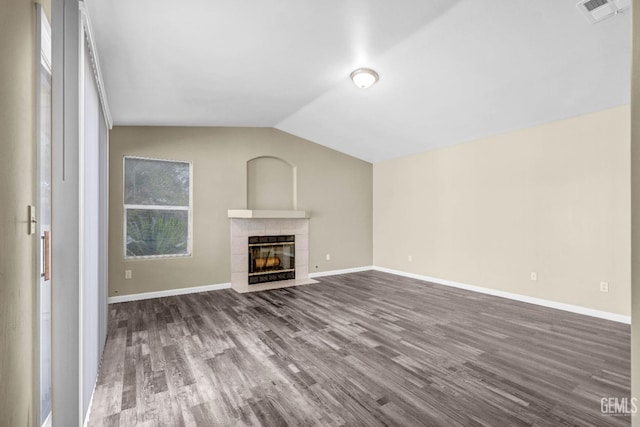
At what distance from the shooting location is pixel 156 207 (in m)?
4.78

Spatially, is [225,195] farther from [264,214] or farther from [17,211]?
[17,211]

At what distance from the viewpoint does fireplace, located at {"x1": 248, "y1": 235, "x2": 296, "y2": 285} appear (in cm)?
550

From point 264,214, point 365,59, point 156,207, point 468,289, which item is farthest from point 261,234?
point 468,289

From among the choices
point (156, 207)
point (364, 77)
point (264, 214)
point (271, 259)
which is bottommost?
point (271, 259)

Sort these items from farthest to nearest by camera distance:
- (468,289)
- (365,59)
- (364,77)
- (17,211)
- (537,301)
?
1. (468,289)
2. (537,301)
3. (364,77)
4. (365,59)
5. (17,211)

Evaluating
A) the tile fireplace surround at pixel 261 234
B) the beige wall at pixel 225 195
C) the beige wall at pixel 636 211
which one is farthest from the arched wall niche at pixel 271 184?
the beige wall at pixel 636 211

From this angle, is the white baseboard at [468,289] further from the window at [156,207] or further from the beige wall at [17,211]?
the beige wall at [17,211]

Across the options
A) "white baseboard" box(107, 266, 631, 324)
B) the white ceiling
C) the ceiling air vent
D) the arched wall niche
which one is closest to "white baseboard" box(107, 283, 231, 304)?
"white baseboard" box(107, 266, 631, 324)

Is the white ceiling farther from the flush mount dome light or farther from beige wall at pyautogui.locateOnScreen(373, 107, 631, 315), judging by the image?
beige wall at pyautogui.locateOnScreen(373, 107, 631, 315)

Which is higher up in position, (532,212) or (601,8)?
(601,8)

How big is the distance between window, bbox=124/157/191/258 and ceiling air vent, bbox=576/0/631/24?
4970mm

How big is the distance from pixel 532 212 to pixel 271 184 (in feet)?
13.9

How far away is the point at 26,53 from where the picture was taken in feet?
3.88

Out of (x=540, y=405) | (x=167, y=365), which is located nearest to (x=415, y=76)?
(x=540, y=405)
